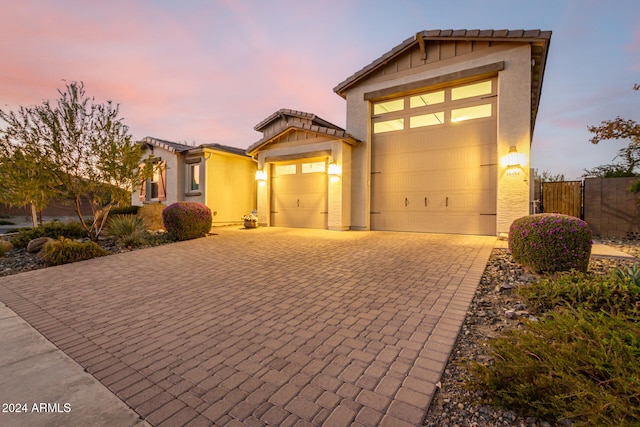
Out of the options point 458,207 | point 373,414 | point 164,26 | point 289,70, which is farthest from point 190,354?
point 289,70

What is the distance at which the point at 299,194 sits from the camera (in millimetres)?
11578

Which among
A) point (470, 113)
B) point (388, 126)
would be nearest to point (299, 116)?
point (388, 126)

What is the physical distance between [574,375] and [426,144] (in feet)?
28.4

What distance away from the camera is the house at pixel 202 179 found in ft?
43.7

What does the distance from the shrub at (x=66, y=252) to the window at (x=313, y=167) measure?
292 inches

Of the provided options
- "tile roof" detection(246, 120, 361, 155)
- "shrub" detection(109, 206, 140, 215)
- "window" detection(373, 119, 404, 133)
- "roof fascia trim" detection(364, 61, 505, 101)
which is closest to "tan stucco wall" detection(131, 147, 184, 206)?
"shrub" detection(109, 206, 140, 215)

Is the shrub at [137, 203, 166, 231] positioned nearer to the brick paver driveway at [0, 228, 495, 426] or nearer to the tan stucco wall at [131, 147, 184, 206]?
the tan stucco wall at [131, 147, 184, 206]

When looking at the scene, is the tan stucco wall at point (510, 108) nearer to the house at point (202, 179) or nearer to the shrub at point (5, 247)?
the house at point (202, 179)

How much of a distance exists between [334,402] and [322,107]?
2293 centimetres

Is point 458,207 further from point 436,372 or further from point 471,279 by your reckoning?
point 436,372

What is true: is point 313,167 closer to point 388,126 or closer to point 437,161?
point 388,126

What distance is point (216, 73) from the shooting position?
43.3ft

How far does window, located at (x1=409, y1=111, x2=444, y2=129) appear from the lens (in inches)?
362

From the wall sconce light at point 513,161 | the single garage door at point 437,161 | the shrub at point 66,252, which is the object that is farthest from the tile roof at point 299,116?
the shrub at point 66,252
